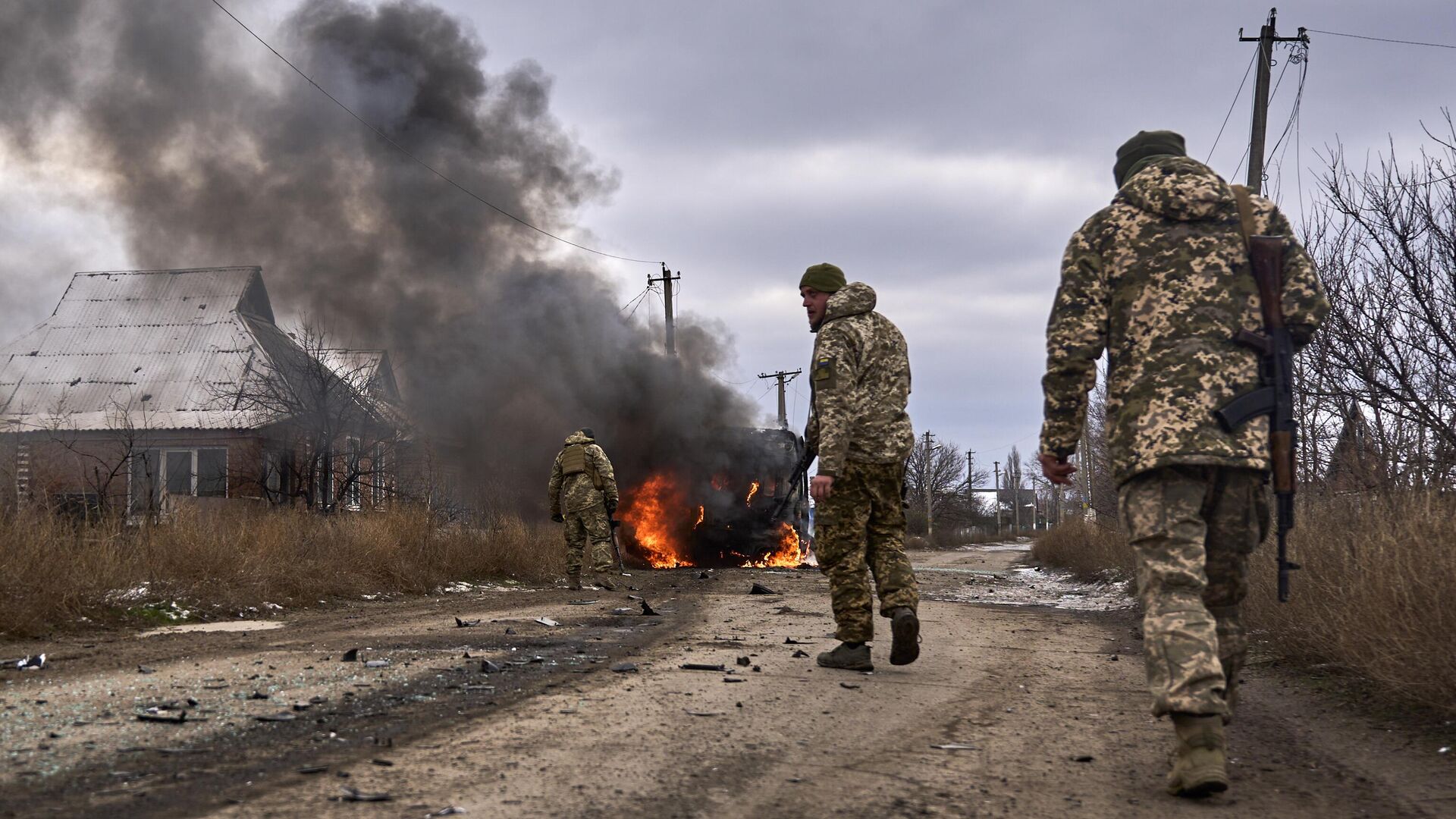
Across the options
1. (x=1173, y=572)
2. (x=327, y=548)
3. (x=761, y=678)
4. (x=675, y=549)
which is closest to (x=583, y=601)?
(x=327, y=548)

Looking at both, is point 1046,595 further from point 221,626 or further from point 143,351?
point 143,351

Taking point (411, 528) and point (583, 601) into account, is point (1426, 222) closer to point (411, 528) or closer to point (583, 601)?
point (583, 601)

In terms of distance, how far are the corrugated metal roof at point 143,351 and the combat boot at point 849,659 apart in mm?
20454

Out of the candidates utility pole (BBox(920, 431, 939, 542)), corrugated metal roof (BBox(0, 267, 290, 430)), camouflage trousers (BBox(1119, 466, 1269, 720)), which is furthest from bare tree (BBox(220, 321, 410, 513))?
utility pole (BBox(920, 431, 939, 542))

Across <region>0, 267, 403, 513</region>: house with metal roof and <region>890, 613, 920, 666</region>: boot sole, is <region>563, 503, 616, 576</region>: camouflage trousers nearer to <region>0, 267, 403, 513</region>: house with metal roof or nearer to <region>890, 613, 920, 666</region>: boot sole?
<region>0, 267, 403, 513</region>: house with metal roof

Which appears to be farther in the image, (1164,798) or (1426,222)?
(1426,222)

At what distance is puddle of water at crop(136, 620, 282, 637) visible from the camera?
6844 mm

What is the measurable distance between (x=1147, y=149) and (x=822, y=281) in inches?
87.9

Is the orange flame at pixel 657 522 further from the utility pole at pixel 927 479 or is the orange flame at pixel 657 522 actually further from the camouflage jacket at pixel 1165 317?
the utility pole at pixel 927 479

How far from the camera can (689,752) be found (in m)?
3.46

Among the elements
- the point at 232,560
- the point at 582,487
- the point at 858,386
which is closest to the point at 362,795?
the point at 858,386

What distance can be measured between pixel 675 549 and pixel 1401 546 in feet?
49.7

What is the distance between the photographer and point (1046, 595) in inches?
535

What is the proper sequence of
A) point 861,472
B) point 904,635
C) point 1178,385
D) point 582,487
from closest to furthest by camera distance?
point 1178,385 → point 904,635 → point 861,472 → point 582,487
